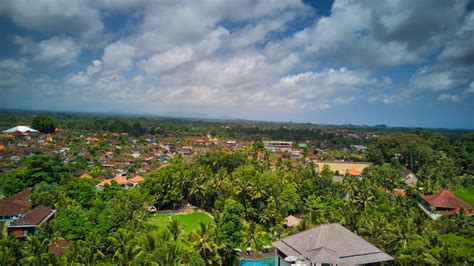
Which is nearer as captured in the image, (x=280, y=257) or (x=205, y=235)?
(x=280, y=257)

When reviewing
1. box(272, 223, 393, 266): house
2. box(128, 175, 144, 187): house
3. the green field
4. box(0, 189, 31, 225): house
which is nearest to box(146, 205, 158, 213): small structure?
the green field

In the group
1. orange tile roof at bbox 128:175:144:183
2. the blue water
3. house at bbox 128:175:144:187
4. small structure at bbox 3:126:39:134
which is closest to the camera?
the blue water

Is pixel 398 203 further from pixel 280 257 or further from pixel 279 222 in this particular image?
pixel 280 257

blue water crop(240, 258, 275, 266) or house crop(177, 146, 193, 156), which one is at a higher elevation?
house crop(177, 146, 193, 156)

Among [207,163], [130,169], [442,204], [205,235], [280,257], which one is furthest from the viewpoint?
[130,169]

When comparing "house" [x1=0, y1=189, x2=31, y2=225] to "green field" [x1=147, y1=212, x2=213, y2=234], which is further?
"green field" [x1=147, y1=212, x2=213, y2=234]

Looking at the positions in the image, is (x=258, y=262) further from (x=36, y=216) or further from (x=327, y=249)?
(x=36, y=216)

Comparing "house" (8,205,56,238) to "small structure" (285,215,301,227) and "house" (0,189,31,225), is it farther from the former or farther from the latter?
"small structure" (285,215,301,227)

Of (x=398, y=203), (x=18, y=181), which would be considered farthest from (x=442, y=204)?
(x=18, y=181)
